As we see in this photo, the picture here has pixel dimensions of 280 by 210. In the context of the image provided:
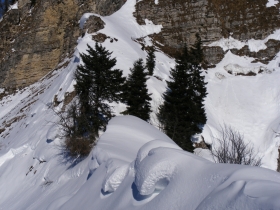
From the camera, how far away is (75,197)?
296 inches

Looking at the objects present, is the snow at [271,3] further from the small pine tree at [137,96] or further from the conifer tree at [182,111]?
the small pine tree at [137,96]

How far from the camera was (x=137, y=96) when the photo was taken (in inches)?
788

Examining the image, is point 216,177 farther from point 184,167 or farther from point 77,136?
point 77,136

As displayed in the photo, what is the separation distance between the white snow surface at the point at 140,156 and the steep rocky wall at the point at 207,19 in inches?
57.5

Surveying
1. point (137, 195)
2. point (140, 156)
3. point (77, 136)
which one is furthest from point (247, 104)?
point (137, 195)

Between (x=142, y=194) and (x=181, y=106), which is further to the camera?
(x=181, y=106)

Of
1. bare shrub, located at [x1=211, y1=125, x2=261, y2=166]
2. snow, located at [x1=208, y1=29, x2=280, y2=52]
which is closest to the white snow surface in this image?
snow, located at [x1=208, y1=29, x2=280, y2=52]

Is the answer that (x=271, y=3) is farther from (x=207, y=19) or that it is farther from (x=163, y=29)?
(x=163, y=29)

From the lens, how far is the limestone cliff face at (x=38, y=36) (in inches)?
1478

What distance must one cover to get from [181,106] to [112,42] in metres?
9.28

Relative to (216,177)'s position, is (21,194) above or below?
below

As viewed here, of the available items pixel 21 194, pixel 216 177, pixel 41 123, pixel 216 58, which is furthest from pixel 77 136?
pixel 216 58

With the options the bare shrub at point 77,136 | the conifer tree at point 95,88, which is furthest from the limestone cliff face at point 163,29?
the bare shrub at point 77,136

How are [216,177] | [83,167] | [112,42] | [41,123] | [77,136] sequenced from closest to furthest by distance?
1. [216,177]
2. [83,167]
3. [77,136]
4. [41,123]
5. [112,42]
